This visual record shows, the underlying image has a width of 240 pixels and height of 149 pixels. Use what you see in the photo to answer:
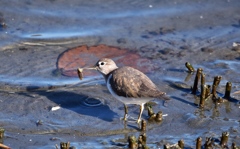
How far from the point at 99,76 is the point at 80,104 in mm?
1078

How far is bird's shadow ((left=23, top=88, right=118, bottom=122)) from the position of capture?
821 cm

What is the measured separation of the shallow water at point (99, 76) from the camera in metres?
7.66

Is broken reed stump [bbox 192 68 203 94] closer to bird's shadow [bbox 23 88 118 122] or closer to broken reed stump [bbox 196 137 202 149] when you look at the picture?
bird's shadow [bbox 23 88 118 122]

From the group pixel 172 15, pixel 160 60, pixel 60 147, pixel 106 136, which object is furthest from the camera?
pixel 172 15

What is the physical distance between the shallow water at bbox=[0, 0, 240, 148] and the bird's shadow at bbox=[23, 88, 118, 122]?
0.02 m

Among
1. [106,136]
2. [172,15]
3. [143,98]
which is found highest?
[172,15]

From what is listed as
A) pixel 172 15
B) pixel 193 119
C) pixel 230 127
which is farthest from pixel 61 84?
pixel 172 15

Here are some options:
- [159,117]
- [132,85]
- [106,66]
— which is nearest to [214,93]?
[159,117]

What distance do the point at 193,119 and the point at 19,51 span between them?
13.2 feet

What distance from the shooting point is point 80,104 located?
852 cm

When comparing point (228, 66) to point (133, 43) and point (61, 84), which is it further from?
point (61, 84)

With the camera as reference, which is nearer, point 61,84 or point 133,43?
point 61,84

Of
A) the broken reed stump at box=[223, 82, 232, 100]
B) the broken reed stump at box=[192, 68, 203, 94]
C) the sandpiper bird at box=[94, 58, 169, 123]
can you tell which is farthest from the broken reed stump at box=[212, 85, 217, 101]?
the sandpiper bird at box=[94, 58, 169, 123]

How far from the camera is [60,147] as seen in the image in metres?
6.73
